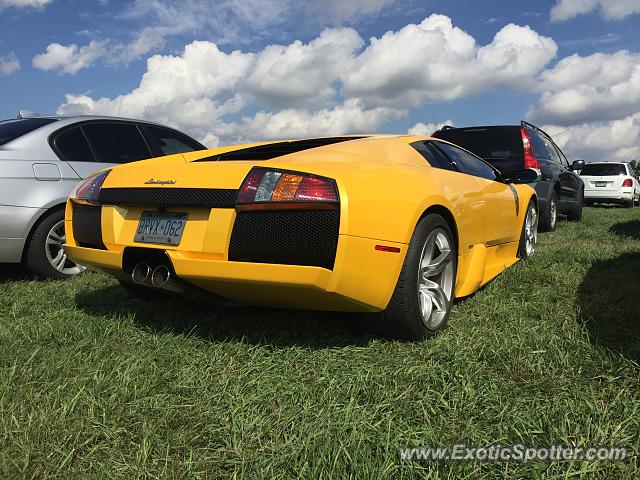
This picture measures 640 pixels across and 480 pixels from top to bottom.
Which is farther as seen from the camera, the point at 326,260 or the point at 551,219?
the point at 551,219

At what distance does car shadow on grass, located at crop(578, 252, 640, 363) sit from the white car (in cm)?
1183

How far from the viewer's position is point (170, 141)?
5.30 m

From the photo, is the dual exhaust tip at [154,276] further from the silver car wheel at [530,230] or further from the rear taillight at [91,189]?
the silver car wheel at [530,230]

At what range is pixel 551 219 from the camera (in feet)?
23.7

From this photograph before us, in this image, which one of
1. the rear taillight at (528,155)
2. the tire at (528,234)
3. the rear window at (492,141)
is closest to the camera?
the tire at (528,234)

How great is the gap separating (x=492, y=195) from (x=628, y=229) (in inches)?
161

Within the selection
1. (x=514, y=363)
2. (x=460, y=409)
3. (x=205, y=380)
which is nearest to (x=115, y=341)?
(x=205, y=380)

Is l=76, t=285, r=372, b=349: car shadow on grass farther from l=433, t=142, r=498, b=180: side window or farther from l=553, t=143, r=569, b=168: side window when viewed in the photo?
l=553, t=143, r=569, b=168: side window

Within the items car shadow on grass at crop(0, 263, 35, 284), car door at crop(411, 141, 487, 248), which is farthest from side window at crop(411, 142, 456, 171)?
car shadow on grass at crop(0, 263, 35, 284)

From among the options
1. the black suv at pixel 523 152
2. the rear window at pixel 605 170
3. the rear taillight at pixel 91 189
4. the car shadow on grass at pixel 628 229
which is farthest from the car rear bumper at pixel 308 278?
the rear window at pixel 605 170

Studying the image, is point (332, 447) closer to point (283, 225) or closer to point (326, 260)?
point (326, 260)

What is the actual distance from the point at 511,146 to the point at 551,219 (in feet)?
4.39

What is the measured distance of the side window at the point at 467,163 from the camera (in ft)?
11.7

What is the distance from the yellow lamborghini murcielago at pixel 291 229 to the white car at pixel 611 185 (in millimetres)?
13823
